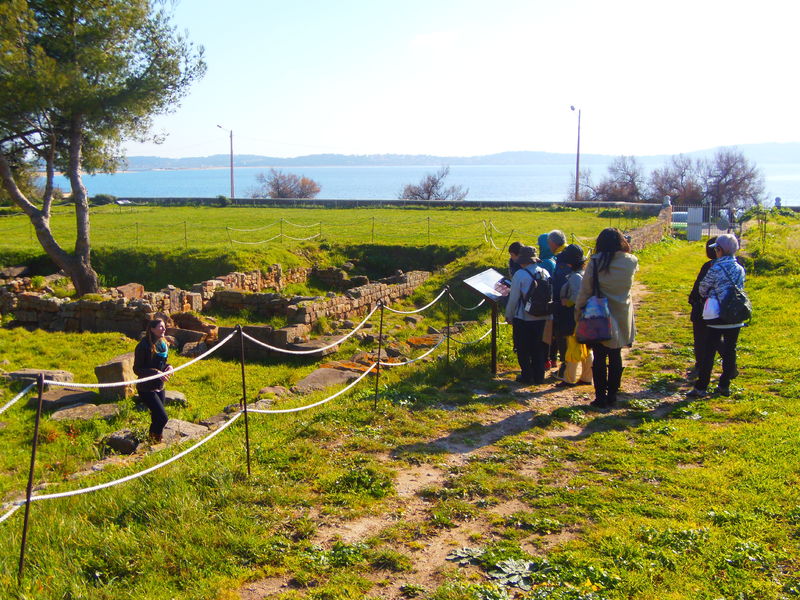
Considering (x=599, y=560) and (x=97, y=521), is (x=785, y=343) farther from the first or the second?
(x=97, y=521)

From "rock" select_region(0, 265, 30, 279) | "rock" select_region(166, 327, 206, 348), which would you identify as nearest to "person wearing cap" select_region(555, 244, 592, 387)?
"rock" select_region(166, 327, 206, 348)

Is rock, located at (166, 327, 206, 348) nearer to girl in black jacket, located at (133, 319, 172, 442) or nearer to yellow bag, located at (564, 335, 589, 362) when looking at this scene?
girl in black jacket, located at (133, 319, 172, 442)

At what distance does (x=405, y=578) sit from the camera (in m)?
4.52

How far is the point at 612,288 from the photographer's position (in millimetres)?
7793

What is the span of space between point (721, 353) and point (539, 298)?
232cm

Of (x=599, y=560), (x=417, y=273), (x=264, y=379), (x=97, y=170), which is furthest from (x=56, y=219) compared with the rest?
(x=599, y=560)

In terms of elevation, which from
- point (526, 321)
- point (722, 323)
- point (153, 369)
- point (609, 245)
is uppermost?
point (609, 245)

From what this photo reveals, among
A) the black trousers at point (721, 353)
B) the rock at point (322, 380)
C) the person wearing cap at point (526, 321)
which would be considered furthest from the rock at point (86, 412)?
the black trousers at point (721, 353)

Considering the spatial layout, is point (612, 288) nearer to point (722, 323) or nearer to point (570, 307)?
point (570, 307)

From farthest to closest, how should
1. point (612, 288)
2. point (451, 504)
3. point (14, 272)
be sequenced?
point (14, 272), point (612, 288), point (451, 504)

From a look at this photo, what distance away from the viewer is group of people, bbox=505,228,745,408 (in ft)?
25.5

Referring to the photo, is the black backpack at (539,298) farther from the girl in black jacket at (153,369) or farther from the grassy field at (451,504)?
the girl in black jacket at (153,369)

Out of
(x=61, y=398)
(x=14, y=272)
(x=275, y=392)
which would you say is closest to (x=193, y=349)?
(x=61, y=398)

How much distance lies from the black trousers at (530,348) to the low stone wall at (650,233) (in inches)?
571
